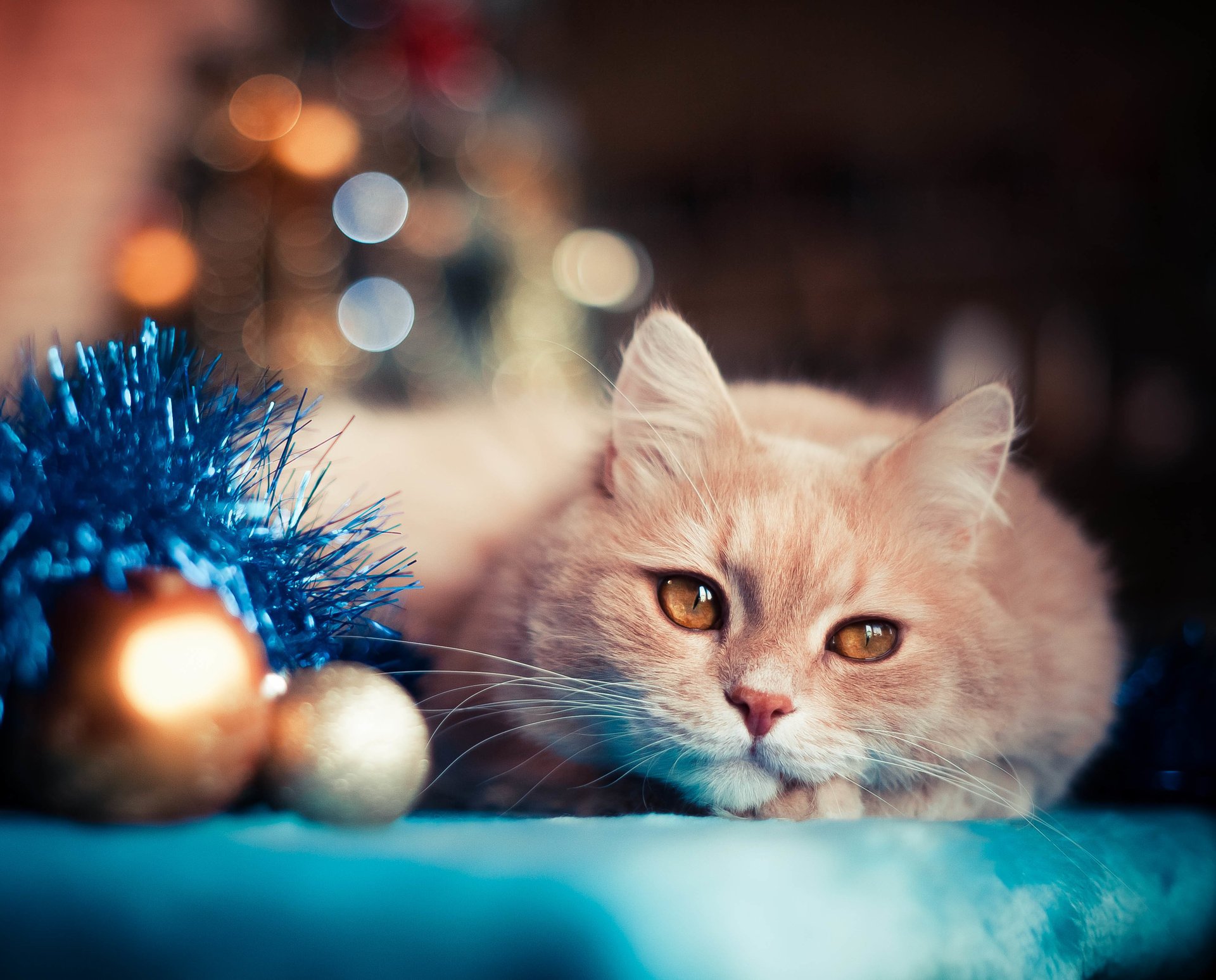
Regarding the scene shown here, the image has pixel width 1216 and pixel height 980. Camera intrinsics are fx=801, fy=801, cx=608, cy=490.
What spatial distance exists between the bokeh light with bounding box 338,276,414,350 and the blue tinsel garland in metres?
1.04

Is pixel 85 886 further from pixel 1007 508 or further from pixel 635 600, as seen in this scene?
pixel 1007 508

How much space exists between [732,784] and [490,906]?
255mm

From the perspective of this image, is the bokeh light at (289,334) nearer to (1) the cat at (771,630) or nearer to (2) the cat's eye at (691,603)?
(1) the cat at (771,630)

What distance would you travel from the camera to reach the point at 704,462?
33.2 inches

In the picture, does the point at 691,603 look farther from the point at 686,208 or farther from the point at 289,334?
the point at 686,208

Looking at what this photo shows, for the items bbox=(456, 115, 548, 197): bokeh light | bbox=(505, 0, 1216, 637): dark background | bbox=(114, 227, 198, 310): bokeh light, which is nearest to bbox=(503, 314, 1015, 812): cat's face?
bbox=(114, 227, 198, 310): bokeh light

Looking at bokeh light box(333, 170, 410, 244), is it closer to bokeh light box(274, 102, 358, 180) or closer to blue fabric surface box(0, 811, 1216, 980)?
bokeh light box(274, 102, 358, 180)

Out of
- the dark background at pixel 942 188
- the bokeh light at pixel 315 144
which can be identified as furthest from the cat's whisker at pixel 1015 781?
the dark background at pixel 942 188

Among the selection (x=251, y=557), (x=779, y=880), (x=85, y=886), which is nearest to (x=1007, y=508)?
(x=779, y=880)

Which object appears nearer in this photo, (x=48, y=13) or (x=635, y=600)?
(x=635, y=600)

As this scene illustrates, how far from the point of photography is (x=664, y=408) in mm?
878

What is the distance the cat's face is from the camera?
682 mm

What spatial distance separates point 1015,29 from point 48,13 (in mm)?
3253

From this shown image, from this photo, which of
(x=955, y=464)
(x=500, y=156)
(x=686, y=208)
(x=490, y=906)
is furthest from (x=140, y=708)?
(x=686, y=208)
